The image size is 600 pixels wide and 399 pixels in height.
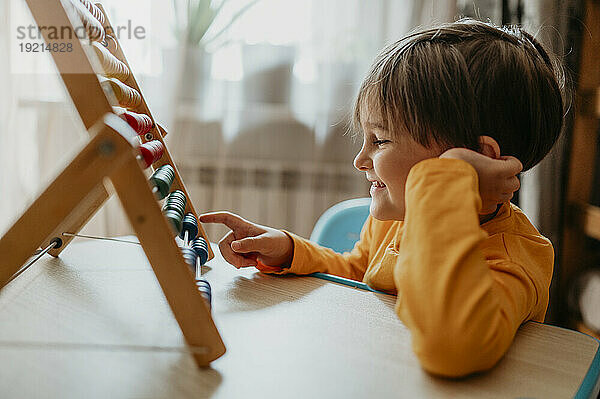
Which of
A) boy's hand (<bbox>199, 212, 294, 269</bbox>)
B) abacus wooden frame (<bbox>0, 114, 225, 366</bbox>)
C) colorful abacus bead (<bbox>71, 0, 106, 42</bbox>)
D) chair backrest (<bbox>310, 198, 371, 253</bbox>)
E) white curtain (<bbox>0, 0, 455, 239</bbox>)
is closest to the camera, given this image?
abacus wooden frame (<bbox>0, 114, 225, 366</bbox>)

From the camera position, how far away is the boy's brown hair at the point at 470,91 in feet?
2.36

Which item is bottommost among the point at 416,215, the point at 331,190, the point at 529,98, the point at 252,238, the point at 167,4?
the point at 331,190

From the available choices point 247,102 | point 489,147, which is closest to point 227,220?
point 489,147

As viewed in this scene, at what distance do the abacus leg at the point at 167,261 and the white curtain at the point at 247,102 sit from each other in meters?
1.24

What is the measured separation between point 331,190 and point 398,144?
105 centimetres

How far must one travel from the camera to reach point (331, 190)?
71.1 inches

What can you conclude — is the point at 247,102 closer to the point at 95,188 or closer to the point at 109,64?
the point at 109,64

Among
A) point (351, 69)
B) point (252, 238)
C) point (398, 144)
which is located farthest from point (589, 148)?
point (252, 238)

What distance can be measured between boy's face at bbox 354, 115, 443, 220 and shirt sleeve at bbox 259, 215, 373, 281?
0.13 m

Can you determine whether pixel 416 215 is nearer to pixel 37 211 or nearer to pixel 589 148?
pixel 37 211

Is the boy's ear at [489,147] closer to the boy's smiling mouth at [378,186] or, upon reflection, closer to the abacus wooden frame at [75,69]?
the boy's smiling mouth at [378,186]

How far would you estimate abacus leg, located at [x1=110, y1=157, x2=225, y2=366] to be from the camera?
0.49 m

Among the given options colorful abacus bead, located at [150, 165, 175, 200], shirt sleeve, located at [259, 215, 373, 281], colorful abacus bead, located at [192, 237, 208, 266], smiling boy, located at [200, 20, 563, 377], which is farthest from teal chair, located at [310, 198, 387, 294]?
colorful abacus bead, located at [150, 165, 175, 200]

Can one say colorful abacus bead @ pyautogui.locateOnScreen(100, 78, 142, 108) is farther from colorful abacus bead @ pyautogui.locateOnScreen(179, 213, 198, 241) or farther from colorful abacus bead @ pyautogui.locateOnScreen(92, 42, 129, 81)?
colorful abacus bead @ pyautogui.locateOnScreen(179, 213, 198, 241)
